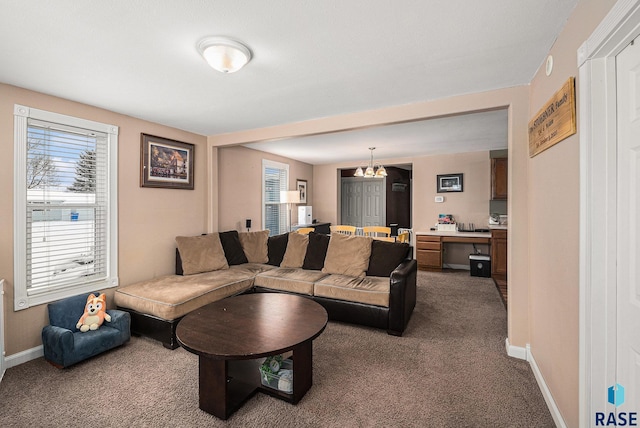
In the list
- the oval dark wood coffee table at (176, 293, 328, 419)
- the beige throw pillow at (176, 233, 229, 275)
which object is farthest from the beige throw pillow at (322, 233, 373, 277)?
the beige throw pillow at (176, 233, 229, 275)

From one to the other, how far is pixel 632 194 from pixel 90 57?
127 inches

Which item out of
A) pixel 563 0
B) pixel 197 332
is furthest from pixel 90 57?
pixel 563 0

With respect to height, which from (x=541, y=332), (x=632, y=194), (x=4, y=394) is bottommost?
(x=4, y=394)

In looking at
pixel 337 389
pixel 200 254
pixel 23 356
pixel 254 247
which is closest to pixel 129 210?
pixel 200 254

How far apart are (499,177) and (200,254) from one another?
5134 millimetres

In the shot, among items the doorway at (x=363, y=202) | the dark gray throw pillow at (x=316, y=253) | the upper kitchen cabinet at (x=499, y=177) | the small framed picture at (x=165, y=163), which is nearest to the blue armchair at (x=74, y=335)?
the small framed picture at (x=165, y=163)

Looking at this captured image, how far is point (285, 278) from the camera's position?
3.64m

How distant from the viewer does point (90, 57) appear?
81.1 inches

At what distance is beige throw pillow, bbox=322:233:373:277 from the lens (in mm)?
3678

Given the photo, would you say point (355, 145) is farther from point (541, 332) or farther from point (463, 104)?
point (541, 332)

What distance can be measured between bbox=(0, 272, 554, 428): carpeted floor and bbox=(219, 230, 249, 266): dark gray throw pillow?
1552 mm

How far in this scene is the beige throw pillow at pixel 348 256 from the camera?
368 centimetres

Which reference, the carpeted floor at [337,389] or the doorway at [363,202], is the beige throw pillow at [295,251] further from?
the doorway at [363,202]

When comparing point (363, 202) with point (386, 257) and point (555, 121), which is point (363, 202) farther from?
point (555, 121)
